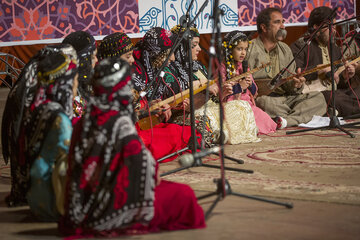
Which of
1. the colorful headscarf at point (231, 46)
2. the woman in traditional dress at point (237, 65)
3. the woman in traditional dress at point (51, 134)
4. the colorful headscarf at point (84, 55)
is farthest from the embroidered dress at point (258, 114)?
the woman in traditional dress at point (51, 134)

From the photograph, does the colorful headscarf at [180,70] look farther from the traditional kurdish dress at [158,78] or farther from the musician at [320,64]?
the musician at [320,64]

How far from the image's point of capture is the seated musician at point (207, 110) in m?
4.93

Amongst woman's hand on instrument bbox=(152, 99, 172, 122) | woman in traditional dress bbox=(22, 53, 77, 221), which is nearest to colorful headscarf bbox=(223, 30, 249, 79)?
woman's hand on instrument bbox=(152, 99, 172, 122)

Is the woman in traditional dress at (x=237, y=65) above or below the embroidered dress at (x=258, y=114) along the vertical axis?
above

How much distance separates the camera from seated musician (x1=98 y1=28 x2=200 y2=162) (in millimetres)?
4443

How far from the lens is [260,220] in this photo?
8.66 ft

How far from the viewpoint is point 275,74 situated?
6.44 metres

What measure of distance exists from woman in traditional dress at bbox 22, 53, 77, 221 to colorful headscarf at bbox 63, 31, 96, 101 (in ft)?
2.70

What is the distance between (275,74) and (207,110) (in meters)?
1.66

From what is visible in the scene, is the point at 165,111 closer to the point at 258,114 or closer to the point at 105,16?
the point at 258,114

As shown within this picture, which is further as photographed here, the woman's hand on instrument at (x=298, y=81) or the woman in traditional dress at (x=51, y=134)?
the woman's hand on instrument at (x=298, y=81)

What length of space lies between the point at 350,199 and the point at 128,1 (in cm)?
476

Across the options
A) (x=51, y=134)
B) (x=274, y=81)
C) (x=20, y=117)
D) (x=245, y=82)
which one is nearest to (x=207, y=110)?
(x=245, y=82)

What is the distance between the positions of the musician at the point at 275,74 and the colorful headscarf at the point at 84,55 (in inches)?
113
